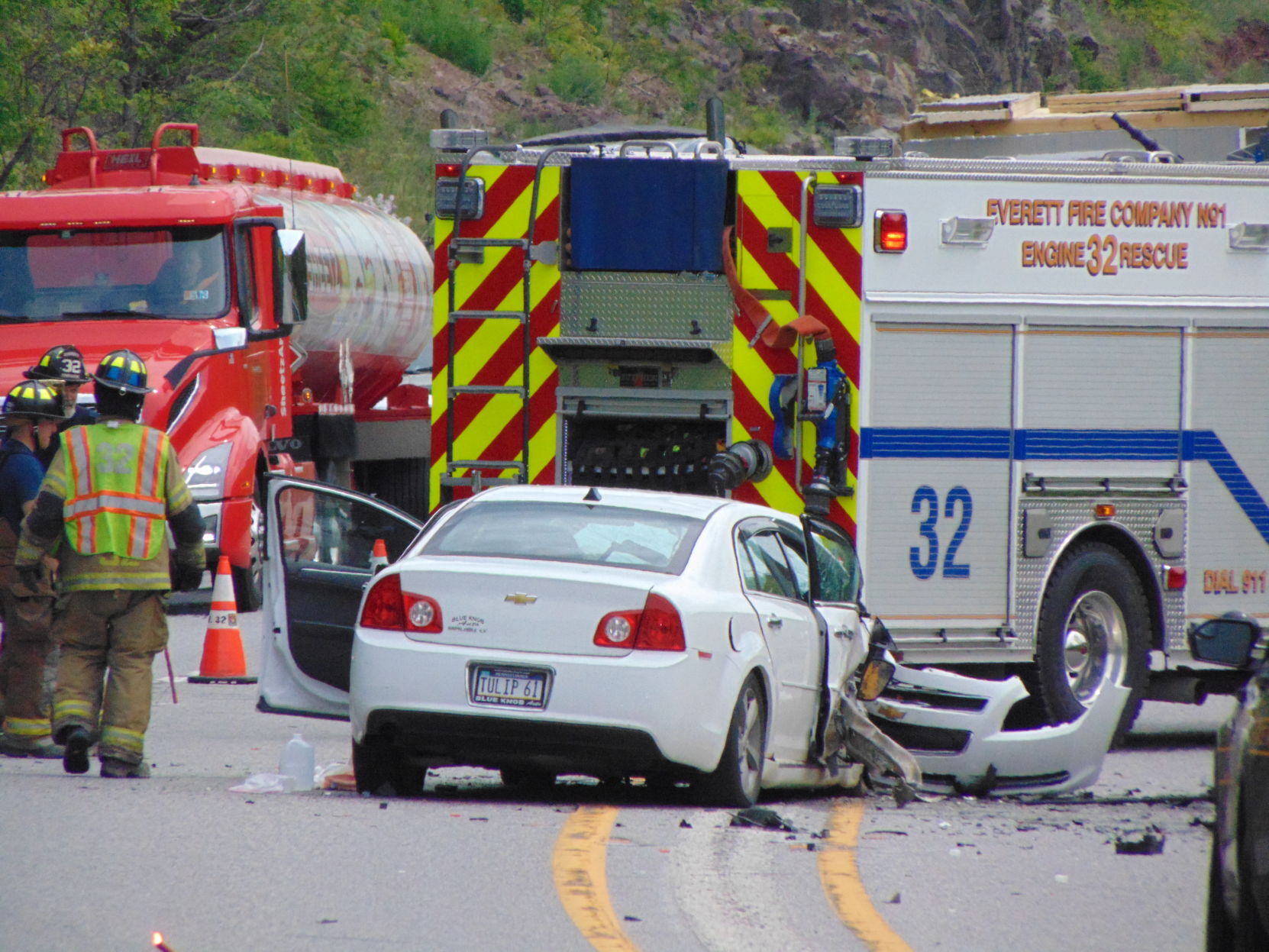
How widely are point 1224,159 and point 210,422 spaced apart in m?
8.01

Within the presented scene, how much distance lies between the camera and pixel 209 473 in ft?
51.7

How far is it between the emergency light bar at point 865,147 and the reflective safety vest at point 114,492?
4112 mm

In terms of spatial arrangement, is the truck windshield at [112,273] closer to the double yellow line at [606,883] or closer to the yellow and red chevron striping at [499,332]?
the yellow and red chevron striping at [499,332]

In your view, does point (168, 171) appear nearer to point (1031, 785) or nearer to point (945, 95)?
point (1031, 785)

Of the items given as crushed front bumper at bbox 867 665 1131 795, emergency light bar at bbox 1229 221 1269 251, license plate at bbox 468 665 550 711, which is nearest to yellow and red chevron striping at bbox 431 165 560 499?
crushed front bumper at bbox 867 665 1131 795

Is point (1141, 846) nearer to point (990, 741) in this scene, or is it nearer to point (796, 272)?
point (990, 741)

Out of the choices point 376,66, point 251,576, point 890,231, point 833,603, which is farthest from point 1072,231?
point 376,66

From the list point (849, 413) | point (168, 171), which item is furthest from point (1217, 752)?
point (168, 171)

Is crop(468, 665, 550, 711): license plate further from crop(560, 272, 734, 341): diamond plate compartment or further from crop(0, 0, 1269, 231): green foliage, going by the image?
crop(0, 0, 1269, 231): green foliage

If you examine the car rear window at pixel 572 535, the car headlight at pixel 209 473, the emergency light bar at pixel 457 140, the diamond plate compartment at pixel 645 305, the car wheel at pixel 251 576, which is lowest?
the car wheel at pixel 251 576

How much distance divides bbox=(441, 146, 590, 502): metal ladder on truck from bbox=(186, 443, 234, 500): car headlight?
15.5 ft

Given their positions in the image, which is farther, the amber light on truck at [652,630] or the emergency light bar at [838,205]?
the emergency light bar at [838,205]

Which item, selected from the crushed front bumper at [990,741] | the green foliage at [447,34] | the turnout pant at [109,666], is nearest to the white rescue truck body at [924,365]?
the crushed front bumper at [990,741]

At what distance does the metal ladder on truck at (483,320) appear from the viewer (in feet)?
36.9
